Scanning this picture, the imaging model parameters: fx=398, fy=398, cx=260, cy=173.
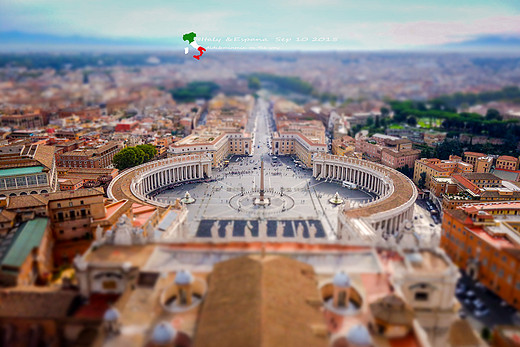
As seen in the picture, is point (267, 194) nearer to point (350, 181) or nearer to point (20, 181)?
point (350, 181)

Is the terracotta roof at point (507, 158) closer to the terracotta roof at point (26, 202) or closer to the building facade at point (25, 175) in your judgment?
the terracotta roof at point (26, 202)

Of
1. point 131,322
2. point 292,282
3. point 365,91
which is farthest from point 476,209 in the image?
point 365,91

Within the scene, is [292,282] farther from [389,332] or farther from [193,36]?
[193,36]

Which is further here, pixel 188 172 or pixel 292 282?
pixel 188 172

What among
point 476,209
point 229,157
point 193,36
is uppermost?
point 193,36

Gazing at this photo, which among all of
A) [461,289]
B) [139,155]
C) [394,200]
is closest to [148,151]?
[139,155]

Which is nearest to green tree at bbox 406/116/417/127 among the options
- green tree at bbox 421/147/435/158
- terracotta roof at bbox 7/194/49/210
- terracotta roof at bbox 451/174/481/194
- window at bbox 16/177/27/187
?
green tree at bbox 421/147/435/158
